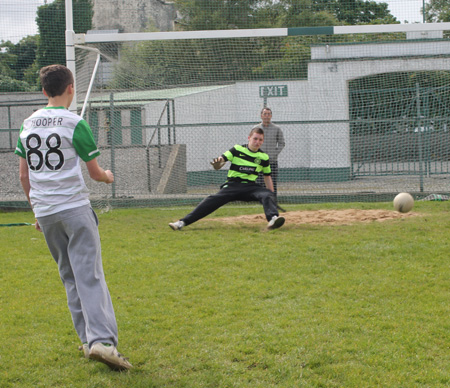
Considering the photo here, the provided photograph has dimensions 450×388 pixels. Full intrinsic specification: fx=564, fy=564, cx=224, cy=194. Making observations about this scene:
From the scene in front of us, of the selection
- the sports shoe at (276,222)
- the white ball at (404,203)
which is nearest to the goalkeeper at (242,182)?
the sports shoe at (276,222)

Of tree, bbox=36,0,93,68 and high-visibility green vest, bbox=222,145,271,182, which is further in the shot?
tree, bbox=36,0,93,68

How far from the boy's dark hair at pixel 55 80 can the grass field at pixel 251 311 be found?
1.86m

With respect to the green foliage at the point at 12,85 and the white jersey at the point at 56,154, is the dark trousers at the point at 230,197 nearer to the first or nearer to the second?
the white jersey at the point at 56,154

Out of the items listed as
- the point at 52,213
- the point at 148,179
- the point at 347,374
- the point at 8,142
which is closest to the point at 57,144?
the point at 52,213

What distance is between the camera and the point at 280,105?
14.9 metres

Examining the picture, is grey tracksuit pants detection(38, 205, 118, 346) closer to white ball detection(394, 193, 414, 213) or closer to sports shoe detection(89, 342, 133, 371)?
sports shoe detection(89, 342, 133, 371)

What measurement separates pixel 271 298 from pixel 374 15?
15.2 meters

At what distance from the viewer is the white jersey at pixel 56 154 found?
3643mm

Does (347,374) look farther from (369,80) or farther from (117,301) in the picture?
(369,80)

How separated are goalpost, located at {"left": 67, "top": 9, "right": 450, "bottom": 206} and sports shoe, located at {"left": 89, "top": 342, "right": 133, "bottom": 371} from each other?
7466 mm

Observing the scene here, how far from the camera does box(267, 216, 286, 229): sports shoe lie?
8477 mm

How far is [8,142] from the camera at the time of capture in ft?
53.2

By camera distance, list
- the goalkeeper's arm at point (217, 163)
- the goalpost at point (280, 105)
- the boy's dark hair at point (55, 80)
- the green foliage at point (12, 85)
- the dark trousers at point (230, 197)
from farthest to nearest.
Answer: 1. the green foliage at point (12, 85)
2. the goalpost at point (280, 105)
3. the dark trousers at point (230, 197)
4. the goalkeeper's arm at point (217, 163)
5. the boy's dark hair at point (55, 80)

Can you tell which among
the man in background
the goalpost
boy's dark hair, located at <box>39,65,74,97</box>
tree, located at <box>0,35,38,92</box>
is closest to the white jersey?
boy's dark hair, located at <box>39,65,74,97</box>
